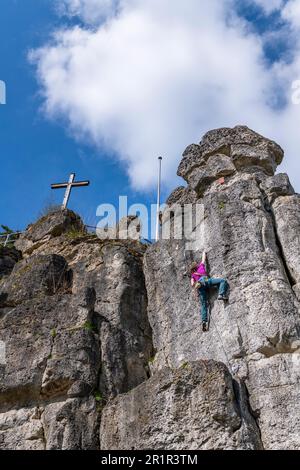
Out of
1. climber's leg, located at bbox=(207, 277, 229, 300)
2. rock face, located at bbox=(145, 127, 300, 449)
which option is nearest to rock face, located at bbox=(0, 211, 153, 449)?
A: rock face, located at bbox=(145, 127, 300, 449)

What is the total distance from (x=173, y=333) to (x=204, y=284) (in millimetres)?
1492

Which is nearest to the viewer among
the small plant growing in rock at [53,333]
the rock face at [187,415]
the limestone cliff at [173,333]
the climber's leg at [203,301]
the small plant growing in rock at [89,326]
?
the rock face at [187,415]

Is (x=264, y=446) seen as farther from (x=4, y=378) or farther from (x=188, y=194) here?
(x=188, y=194)

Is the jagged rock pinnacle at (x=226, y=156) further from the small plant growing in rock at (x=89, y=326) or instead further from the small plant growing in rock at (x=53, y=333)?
the small plant growing in rock at (x=53, y=333)

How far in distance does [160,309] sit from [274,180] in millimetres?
4650

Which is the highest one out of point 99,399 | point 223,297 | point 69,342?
point 223,297

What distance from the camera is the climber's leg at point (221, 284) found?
535 inches

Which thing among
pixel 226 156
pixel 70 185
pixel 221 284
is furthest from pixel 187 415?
pixel 70 185

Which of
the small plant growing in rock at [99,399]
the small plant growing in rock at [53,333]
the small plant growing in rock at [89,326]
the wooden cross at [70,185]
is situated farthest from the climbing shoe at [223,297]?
the wooden cross at [70,185]

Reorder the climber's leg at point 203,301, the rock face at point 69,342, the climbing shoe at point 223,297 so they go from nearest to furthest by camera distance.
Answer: the rock face at point 69,342
the climbing shoe at point 223,297
the climber's leg at point 203,301

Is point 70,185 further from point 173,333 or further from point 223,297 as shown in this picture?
point 223,297

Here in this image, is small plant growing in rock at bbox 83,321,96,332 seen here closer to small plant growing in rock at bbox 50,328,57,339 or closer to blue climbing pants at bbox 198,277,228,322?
small plant growing in rock at bbox 50,328,57,339

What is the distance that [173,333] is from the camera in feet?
47.2

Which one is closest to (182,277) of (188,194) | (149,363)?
(149,363)
